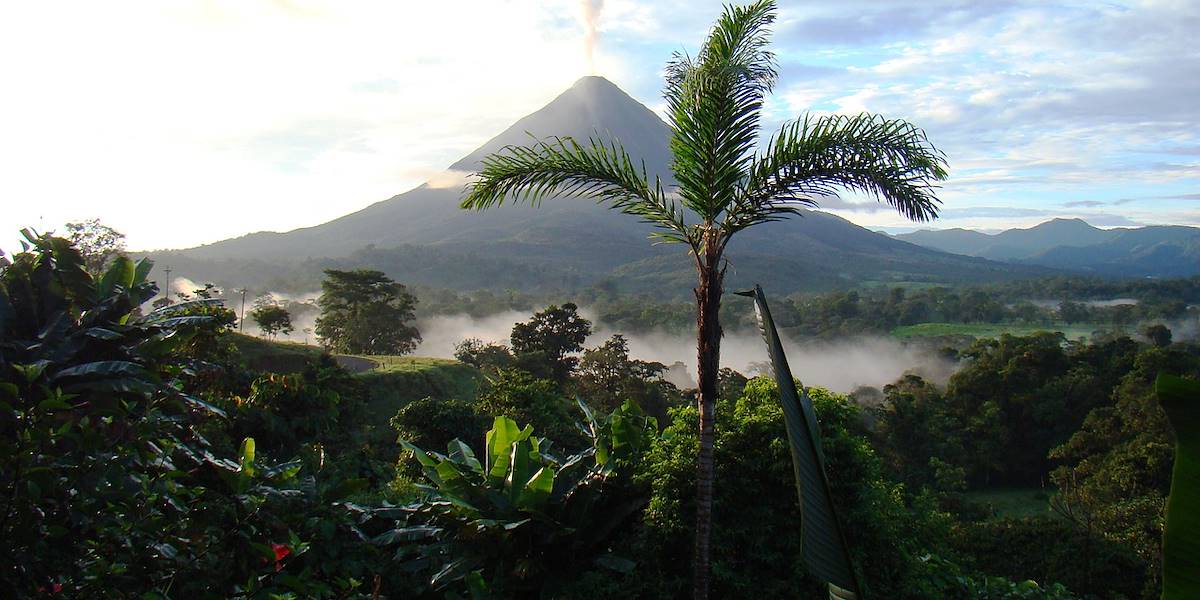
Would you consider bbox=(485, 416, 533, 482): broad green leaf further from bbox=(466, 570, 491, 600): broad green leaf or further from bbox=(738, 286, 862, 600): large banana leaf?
bbox=(738, 286, 862, 600): large banana leaf

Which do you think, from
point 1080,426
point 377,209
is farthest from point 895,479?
point 377,209

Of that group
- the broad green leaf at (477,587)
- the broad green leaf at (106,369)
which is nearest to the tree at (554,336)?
the broad green leaf at (477,587)

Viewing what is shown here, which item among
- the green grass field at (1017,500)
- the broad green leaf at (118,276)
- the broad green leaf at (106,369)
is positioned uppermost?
the broad green leaf at (118,276)

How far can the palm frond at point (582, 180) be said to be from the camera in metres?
4.80

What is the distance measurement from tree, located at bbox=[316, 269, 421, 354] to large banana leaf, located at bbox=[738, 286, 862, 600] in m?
38.0

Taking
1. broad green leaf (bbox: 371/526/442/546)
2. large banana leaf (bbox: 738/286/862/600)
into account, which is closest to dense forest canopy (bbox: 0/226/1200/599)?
broad green leaf (bbox: 371/526/442/546)

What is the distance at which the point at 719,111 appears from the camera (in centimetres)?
443

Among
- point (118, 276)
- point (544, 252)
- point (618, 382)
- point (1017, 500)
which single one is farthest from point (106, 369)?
point (544, 252)

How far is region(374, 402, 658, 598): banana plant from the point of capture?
19.5ft

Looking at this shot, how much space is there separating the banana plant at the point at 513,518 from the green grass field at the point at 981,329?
6726cm

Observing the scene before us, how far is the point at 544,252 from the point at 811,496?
499 feet

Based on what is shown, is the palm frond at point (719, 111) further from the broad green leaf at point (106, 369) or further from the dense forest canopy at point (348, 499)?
the broad green leaf at point (106, 369)

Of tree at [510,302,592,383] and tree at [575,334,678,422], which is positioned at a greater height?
tree at [510,302,592,383]

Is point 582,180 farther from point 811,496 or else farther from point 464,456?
point 811,496
